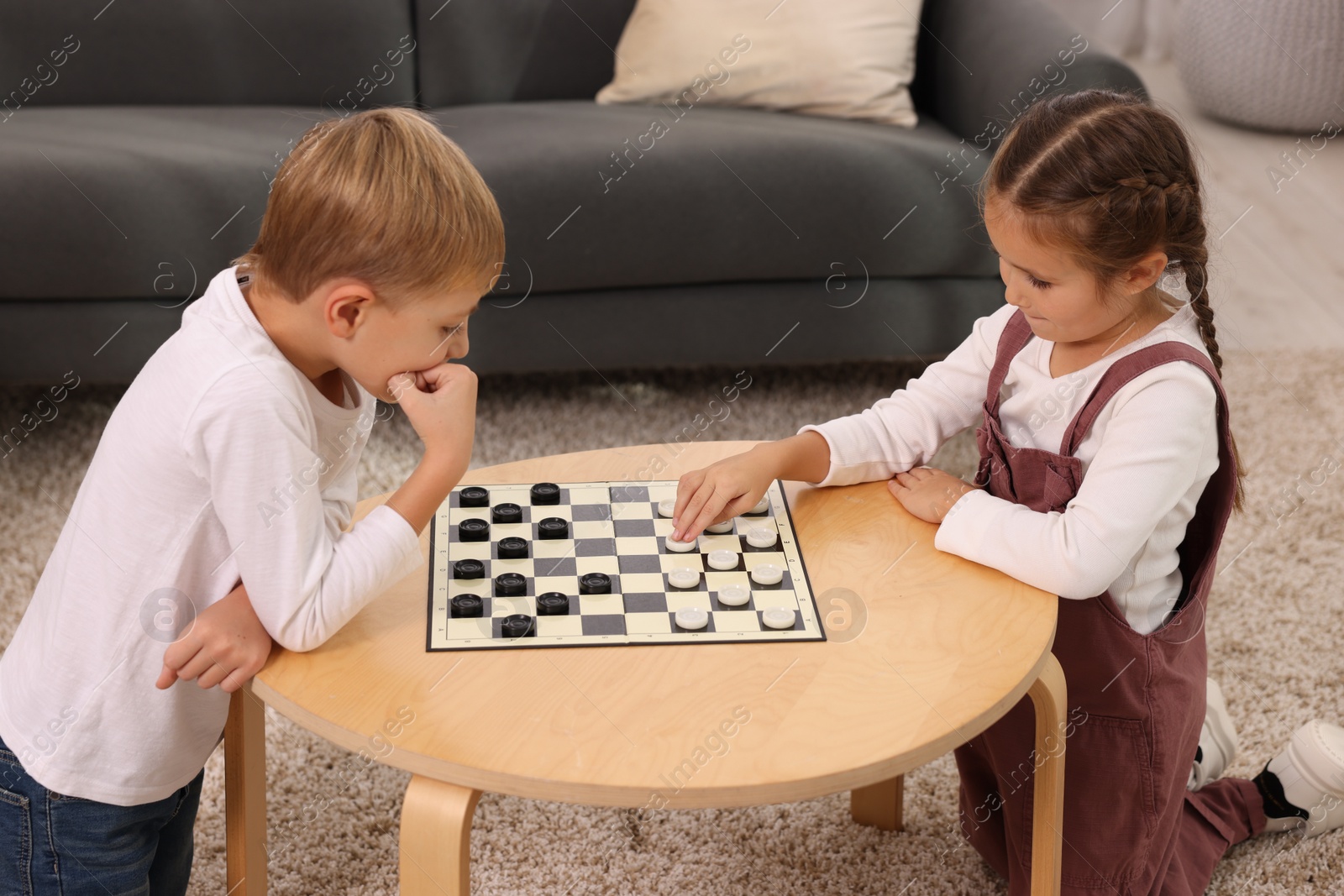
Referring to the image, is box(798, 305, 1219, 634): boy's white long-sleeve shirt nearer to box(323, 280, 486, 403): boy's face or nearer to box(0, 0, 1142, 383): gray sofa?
box(323, 280, 486, 403): boy's face

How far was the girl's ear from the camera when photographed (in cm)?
109

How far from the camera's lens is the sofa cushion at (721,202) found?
2.04 meters

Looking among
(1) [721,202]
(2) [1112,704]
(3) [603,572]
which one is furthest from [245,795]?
(1) [721,202]

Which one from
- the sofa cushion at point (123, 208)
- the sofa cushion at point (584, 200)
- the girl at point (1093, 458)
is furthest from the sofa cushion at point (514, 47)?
the girl at point (1093, 458)

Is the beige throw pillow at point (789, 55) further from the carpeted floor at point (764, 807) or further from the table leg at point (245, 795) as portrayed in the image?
the table leg at point (245, 795)

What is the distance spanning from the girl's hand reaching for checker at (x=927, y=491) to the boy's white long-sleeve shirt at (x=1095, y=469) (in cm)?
2

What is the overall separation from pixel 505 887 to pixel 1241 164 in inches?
128

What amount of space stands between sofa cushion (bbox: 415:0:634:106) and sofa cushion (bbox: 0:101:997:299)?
0.31 meters

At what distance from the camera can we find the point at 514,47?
2459mm

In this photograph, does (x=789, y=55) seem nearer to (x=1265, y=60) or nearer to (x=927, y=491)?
(x=927, y=491)

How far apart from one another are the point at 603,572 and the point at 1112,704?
492mm

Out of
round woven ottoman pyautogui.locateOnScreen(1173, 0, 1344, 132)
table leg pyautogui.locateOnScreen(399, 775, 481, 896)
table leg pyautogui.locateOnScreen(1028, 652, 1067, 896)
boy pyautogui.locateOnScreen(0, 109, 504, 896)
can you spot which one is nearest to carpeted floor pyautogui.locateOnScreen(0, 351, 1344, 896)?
table leg pyautogui.locateOnScreen(1028, 652, 1067, 896)

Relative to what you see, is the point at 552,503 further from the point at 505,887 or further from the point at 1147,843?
the point at 1147,843

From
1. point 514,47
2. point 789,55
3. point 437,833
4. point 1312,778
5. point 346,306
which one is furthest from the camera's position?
point 514,47
